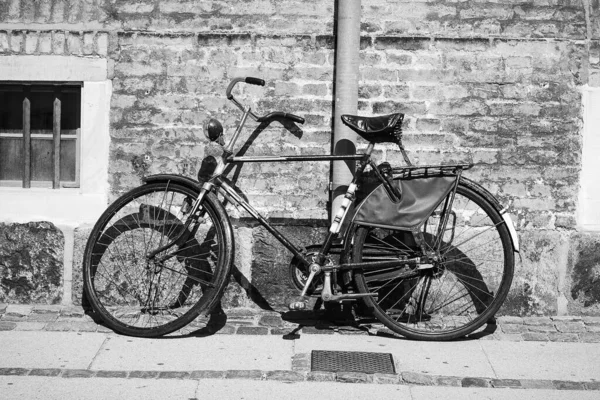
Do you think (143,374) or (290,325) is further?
(290,325)

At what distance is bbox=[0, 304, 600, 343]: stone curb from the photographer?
20.6 feet

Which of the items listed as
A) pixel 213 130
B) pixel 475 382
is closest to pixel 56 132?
pixel 213 130

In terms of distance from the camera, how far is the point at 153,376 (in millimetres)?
5395

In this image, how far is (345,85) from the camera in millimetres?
6477

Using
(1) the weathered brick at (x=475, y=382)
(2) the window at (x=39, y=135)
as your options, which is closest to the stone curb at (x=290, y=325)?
(1) the weathered brick at (x=475, y=382)

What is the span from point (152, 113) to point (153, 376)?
6.84ft

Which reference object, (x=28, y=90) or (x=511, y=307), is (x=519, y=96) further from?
(x=28, y=90)

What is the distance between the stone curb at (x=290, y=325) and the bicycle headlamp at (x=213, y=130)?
4.14ft

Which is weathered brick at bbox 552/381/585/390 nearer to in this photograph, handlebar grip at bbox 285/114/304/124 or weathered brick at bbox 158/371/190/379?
weathered brick at bbox 158/371/190/379

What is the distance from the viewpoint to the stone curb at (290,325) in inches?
247

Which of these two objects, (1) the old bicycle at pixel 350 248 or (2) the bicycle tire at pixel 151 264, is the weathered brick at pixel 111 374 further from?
(2) the bicycle tire at pixel 151 264

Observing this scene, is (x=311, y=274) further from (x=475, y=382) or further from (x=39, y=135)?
(x=39, y=135)

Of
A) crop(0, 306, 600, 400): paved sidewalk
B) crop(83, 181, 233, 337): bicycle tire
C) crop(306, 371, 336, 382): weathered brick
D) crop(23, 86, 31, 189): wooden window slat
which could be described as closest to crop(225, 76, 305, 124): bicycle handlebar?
crop(83, 181, 233, 337): bicycle tire

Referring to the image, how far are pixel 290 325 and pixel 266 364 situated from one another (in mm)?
829
